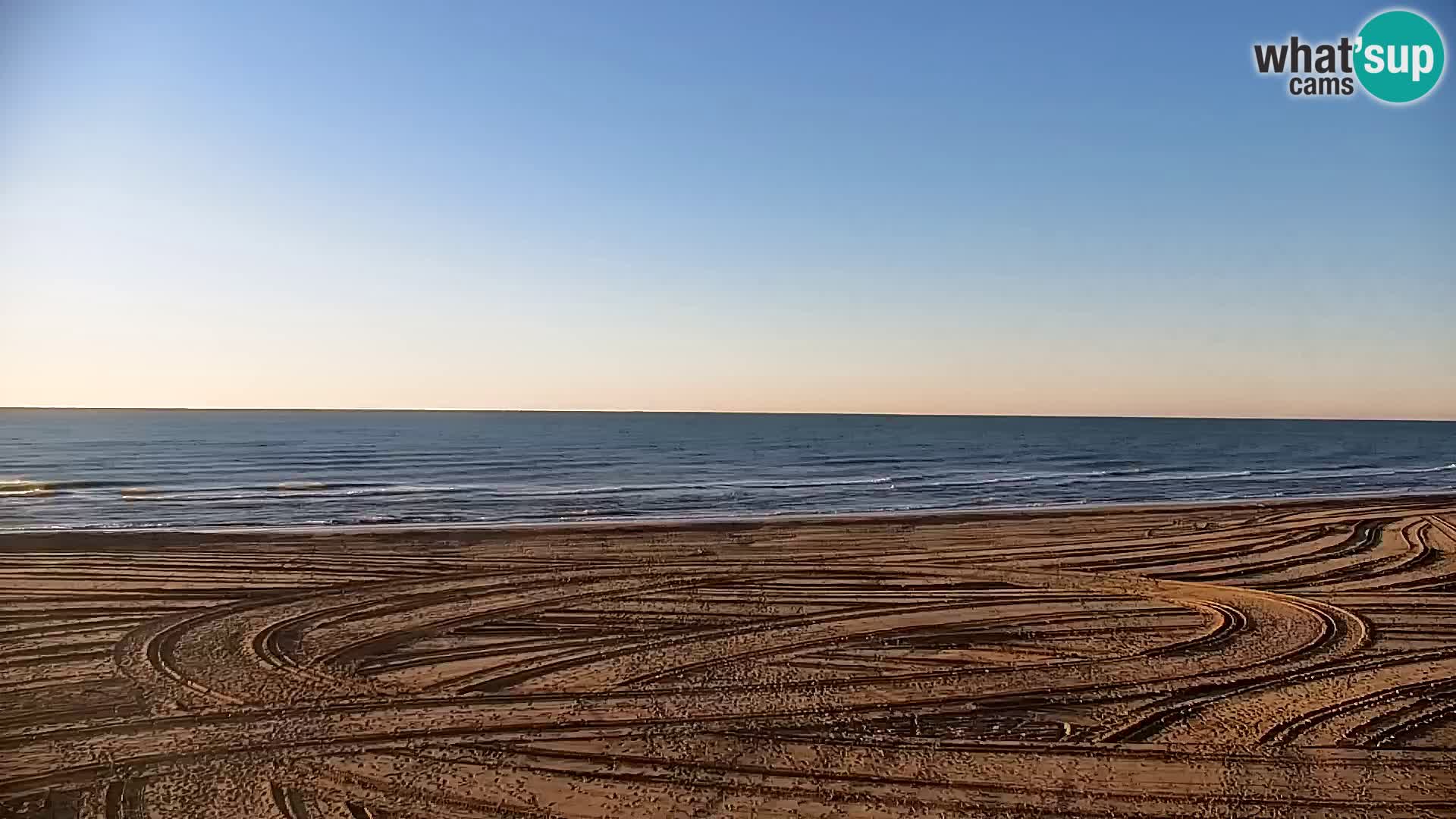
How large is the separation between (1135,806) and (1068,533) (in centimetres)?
1445

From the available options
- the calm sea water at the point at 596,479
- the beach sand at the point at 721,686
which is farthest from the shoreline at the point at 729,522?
the beach sand at the point at 721,686

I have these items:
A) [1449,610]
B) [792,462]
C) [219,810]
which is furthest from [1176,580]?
[792,462]

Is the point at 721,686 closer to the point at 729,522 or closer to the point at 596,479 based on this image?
the point at 729,522

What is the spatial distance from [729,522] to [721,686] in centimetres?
1469

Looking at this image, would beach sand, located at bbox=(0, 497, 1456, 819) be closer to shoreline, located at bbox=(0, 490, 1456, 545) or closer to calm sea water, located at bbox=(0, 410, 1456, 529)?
shoreline, located at bbox=(0, 490, 1456, 545)

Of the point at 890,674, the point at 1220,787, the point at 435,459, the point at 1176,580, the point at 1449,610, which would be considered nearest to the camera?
the point at 1220,787

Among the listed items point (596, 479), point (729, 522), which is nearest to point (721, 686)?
point (729, 522)

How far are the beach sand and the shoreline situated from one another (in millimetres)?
4033

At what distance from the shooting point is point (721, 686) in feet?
28.5

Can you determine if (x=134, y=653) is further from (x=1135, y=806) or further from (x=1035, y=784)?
(x=1135, y=806)

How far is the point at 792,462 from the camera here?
55.2m

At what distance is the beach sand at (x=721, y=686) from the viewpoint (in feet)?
21.0

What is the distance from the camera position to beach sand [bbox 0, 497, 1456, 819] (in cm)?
641

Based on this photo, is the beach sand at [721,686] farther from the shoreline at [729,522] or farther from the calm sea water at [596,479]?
the calm sea water at [596,479]
